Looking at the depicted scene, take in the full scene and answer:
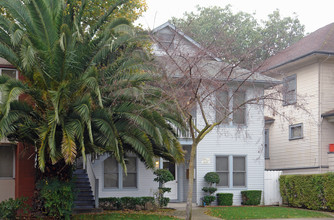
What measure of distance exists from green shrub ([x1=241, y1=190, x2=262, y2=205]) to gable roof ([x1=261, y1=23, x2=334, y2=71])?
251 inches

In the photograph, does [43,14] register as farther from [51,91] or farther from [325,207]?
[325,207]

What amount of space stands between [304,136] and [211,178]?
6.12m

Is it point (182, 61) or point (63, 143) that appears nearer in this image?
point (63, 143)

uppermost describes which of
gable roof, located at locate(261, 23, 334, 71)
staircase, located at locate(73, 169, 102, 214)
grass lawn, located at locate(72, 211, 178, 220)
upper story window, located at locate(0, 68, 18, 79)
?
gable roof, located at locate(261, 23, 334, 71)

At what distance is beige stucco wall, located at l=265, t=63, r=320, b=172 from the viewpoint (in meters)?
24.6

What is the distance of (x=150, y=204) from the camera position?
68.6ft

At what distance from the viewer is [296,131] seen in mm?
26547

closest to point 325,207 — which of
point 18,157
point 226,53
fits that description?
point 226,53

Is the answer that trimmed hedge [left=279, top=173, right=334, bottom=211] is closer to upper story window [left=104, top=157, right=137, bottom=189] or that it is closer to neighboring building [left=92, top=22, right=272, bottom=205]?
neighboring building [left=92, top=22, right=272, bottom=205]

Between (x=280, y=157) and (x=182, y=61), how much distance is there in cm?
1412

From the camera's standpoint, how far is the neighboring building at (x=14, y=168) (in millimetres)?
17984

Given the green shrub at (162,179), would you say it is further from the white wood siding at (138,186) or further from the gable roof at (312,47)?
the gable roof at (312,47)

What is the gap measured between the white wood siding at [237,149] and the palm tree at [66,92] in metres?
7.60

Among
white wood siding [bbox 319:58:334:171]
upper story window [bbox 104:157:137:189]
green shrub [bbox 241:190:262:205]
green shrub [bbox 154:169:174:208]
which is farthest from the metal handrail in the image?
white wood siding [bbox 319:58:334:171]
